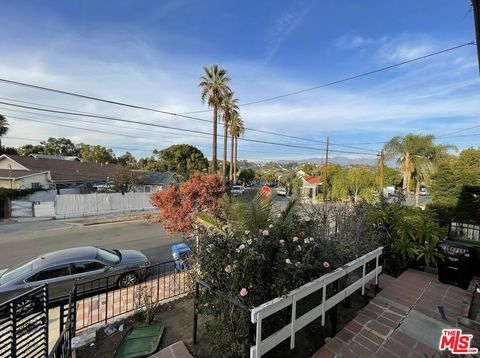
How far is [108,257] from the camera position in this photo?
6.44 metres

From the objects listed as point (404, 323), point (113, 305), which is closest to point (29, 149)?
point (113, 305)

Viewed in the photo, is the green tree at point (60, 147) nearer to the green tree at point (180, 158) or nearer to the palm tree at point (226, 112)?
the green tree at point (180, 158)

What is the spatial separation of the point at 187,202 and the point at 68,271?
10.5ft

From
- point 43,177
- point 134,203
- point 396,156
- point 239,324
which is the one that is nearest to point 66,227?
point 134,203

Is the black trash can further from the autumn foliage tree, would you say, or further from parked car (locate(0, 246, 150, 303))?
parked car (locate(0, 246, 150, 303))

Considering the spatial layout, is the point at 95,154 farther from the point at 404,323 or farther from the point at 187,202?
the point at 404,323

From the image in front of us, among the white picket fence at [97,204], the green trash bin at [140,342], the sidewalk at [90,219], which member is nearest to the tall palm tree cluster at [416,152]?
the white picket fence at [97,204]

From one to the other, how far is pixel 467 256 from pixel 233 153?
82.9 ft

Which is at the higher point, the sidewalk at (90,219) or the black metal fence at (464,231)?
the black metal fence at (464,231)

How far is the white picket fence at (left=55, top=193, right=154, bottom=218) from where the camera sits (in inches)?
656

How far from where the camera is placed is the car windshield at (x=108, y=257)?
6227 millimetres

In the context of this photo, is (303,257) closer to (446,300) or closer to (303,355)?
(303,355)

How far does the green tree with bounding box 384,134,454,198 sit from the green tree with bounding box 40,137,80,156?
53164 millimetres

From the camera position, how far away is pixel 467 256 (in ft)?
14.0
